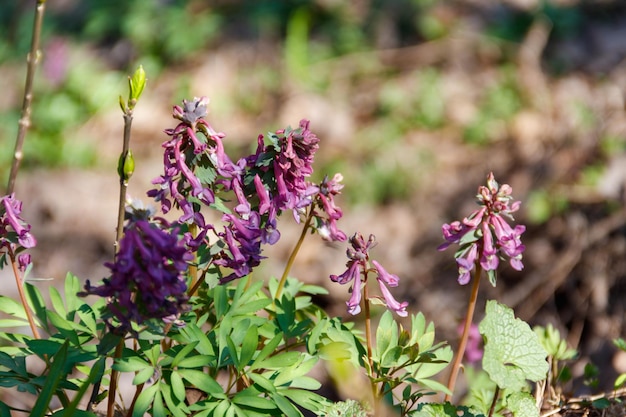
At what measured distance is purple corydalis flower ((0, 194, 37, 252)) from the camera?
5.74ft

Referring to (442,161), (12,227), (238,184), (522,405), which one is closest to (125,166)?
(238,184)

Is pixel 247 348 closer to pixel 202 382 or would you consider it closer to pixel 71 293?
pixel 202 382

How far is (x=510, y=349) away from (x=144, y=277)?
37.5 inches

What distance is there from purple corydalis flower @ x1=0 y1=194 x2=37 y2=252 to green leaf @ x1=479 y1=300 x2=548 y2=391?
1.20 metres

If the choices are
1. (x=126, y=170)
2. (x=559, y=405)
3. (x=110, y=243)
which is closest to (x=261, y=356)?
(x=126, y=170)

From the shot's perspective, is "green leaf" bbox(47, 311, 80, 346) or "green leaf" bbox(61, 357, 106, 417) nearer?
"green leaf" bbox(61, 357, 106, 417)

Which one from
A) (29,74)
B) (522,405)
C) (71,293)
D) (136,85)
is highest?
(29,74)

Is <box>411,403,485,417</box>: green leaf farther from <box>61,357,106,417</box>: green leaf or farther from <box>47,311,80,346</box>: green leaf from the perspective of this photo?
<box>47,311,80,346</box>: green leaf

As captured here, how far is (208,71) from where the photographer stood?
21.7 feet

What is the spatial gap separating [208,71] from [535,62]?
304cm

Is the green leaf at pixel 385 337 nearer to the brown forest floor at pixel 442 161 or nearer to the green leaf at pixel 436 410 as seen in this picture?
the green leaf at pixel 436 410

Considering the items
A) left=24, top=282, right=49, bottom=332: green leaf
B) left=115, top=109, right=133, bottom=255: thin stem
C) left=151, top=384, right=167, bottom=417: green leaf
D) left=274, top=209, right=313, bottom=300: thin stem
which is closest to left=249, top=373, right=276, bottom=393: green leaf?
left=151, top=384, right=167, bottom=417: green leaf

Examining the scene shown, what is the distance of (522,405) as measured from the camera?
70.1 inches

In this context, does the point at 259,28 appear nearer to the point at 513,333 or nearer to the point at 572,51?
the point at 572,51
